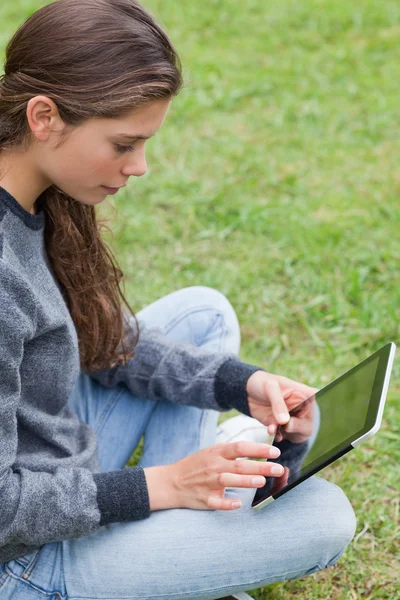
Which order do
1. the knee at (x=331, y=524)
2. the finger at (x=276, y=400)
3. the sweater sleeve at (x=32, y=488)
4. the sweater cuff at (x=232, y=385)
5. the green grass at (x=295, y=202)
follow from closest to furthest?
1. the sweater sleeve at (x=32, y=488)
2. the knee at (x=331, y=524)
3. the finger at (x=276, y=400)
4. the sweater cuff at (x=232, y=385)
5. the green grass at (x=295, y=202)

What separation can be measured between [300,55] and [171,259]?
2.13 metres

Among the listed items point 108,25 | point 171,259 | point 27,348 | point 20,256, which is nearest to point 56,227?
point 20,256

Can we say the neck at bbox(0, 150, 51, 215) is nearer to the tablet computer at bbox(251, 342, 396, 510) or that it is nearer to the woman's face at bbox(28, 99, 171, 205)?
the woman's face at bbox(28, 99, 171, 205)

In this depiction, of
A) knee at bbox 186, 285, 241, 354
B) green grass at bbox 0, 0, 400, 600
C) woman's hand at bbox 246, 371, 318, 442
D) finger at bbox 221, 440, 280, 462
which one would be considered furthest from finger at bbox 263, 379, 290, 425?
green grass at bbox 0, 0, 400, 600

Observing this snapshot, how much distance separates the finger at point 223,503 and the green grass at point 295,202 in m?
0.57

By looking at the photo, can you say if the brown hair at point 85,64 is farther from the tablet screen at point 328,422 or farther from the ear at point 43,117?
the tablet screen at point 328,422

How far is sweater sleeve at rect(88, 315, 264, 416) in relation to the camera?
206 centimetres

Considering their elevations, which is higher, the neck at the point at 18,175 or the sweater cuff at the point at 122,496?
the neck at the point at 18,175

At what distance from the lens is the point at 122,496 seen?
172cm

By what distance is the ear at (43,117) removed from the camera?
1.57 metres

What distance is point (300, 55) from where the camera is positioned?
197 inches

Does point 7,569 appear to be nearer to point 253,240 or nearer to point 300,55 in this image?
point 253,240

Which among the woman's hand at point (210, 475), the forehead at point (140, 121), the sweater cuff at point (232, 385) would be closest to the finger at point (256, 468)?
the woman's hand at point (210, 475)

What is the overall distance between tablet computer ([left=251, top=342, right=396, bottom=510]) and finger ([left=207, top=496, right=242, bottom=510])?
6 cm
